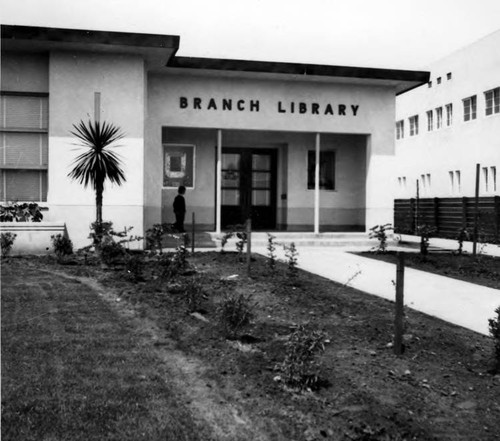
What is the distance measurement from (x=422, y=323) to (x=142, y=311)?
3468 millimetres

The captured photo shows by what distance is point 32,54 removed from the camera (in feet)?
50.6

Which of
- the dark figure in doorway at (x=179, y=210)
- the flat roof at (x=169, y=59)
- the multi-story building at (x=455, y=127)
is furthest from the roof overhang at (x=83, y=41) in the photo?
the multi-story building at (x=455, y=127)

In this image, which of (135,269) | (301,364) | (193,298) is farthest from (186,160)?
(301,364)

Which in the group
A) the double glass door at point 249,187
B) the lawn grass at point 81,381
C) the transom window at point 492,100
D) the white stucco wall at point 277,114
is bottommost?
the lawn grass at point 81,381

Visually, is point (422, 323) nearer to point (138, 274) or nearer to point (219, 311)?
point (219, 311)

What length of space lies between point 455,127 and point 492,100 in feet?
11.0

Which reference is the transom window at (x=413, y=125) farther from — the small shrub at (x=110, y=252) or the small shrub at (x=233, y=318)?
the small shrub at (x=233, y=318)

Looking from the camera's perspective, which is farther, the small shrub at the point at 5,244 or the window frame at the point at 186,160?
the window frame at the point at 186,160

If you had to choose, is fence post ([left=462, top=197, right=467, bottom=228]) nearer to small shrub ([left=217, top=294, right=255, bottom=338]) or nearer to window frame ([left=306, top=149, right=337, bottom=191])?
window frame ([left=306, top=149, right=337, bottom=191])

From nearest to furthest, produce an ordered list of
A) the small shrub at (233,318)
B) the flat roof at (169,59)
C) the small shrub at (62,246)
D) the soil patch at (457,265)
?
the small shrub at (233,318) → the soil patch at (457,265) → the small shrub at (62,246) → the flat roof at (169,59)

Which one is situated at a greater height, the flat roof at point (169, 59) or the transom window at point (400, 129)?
the transom window at point (400, 129)

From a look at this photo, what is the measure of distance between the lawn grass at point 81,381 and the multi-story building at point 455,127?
2206 centimetres

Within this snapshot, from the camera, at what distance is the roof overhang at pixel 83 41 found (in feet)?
46.6

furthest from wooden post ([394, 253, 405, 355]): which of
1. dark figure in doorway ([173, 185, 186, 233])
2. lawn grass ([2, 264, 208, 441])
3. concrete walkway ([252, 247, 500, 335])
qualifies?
dark figure in doorway ([173, 185, 186, 233])
